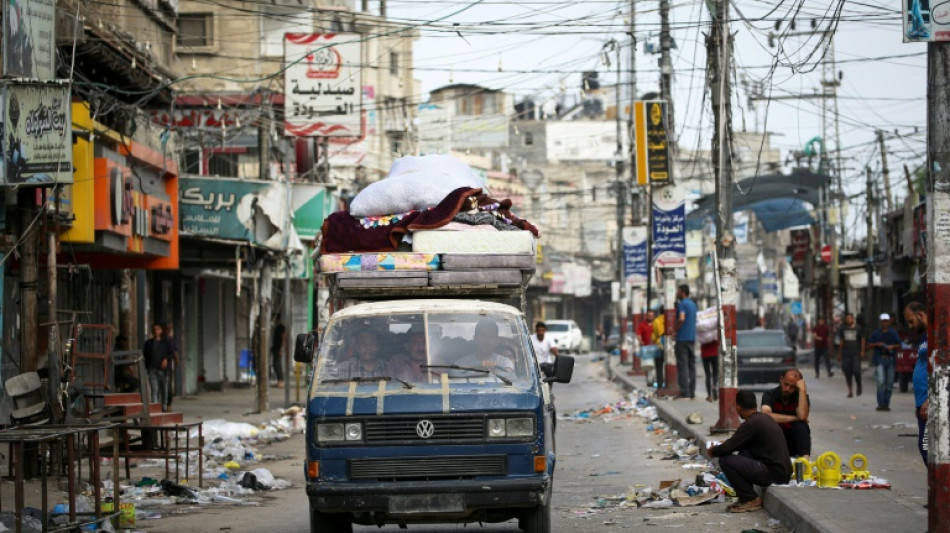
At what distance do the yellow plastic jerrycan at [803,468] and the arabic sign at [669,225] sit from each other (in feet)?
51.8

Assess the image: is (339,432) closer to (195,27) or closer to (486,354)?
(486,354)

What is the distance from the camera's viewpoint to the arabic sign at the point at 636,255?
41.5 metres

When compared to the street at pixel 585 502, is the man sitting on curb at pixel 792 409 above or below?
above

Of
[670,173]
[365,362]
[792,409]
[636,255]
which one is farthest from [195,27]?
[365,362]

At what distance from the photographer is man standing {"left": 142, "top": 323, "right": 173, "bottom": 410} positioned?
85.4ft

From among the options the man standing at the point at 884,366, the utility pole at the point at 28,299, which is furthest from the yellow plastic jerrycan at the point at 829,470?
the man standing at the point at 884,366

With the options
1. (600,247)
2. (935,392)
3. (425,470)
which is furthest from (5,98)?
(600,247)

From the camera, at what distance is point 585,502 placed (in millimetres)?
14312

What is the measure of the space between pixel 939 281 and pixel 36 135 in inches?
408

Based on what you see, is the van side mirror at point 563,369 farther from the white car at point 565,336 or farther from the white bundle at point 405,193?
the white car at point 565,336

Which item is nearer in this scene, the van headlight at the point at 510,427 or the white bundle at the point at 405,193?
the van headlight at the point at 510,427

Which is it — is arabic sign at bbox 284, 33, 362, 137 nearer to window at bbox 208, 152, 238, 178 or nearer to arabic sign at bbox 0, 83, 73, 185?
window at bbox 208, 152, 238, 178

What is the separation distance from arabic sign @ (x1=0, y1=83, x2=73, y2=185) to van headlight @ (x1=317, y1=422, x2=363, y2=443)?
22.5 ft

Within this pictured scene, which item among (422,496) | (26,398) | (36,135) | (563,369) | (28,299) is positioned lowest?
(422,496)
